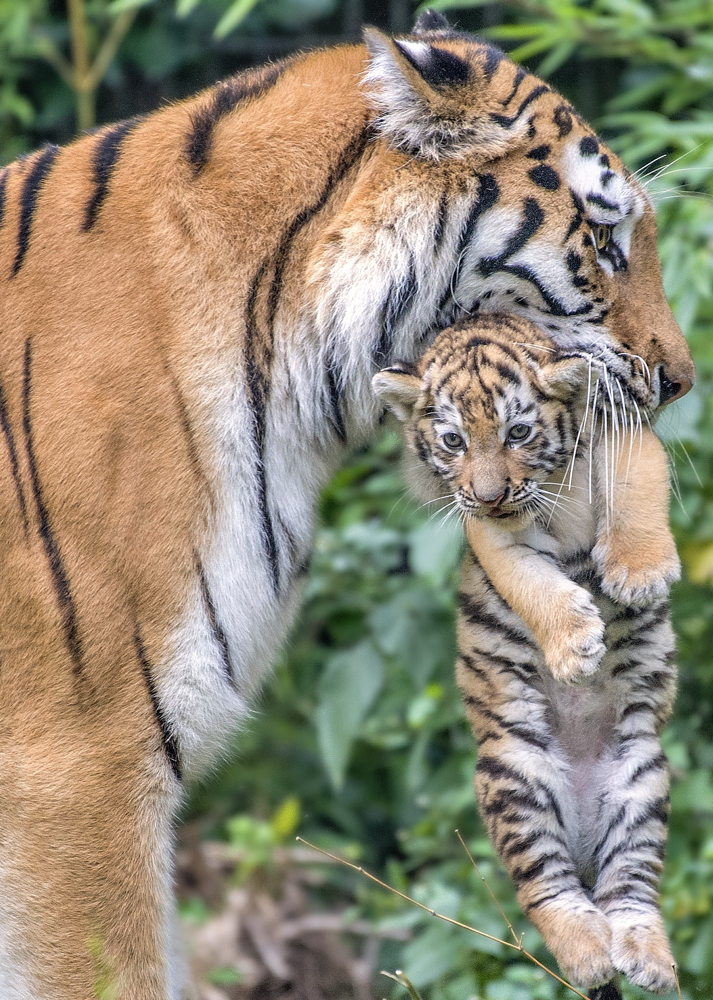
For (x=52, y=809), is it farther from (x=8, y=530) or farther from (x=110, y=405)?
(x=110, y=405)

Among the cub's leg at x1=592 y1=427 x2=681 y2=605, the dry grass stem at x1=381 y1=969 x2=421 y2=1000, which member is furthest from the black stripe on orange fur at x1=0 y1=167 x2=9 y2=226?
the dry grass stem at x1=381 y1=969 x2=421 y2=1000

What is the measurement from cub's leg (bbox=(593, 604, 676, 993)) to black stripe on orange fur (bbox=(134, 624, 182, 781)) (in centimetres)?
68

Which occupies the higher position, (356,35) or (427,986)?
(356,35)

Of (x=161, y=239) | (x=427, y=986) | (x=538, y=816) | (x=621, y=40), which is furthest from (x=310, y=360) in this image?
(x=621, y=40)

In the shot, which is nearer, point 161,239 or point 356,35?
point 161,239

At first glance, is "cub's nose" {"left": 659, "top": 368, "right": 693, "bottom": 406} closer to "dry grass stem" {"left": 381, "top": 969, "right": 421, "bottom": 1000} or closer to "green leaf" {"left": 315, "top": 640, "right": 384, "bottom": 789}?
"dry grass stem" {"left": 381, "top": 969, "right": 421, "bottom": 1000}

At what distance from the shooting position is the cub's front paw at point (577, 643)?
5.61 feet

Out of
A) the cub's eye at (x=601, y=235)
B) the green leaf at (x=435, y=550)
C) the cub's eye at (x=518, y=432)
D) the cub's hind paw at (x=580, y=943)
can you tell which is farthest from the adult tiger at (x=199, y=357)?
the green leaf at (x=435, y=550)

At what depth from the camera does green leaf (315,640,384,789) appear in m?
3.19

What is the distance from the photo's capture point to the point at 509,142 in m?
2.05

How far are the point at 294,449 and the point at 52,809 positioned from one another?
720 mm

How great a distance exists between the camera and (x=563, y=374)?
1.85 metres

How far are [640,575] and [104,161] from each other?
3.82 feet

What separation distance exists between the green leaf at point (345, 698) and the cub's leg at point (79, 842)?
124 cm
